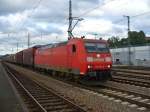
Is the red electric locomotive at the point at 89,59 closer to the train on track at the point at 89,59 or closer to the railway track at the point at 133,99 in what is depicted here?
the train on track at the point at 89,59

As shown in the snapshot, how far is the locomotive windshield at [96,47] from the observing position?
2084 centimetres

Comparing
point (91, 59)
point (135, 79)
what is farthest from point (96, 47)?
point (135, 79)

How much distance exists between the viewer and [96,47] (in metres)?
21.1

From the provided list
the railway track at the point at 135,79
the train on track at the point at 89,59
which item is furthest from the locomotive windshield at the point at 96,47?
the railway track at the point at 135,79

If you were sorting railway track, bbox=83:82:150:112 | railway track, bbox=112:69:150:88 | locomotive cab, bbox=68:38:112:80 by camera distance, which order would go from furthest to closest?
railway track, bbox=112:69:150:88, locomotive cab, bbox=68:38:112:80, railway track, bbox=83:82:150:112

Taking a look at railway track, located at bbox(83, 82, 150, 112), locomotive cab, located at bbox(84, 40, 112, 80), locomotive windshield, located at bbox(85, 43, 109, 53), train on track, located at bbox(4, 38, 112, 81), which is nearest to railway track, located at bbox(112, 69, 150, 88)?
locomotive cab, located at bbox(84, 40, 112, 80)

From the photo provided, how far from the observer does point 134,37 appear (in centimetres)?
13500

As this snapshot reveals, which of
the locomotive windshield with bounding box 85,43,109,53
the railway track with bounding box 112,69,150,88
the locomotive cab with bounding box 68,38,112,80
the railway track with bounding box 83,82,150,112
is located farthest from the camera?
the railway track with bounding box 112,69,150,88

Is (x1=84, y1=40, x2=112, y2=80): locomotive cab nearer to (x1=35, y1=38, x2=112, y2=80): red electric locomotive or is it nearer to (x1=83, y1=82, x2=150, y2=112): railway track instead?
(x1=35, y1=38, x2=112, y2=80): red electric locomotive

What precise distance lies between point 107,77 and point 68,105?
8477 millimetres

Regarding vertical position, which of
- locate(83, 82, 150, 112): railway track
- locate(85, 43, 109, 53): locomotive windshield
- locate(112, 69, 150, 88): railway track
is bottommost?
locate(83, 82, 150, 112): railway track

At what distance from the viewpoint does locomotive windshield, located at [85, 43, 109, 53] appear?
68.4 feet

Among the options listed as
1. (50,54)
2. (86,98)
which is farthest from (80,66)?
(50,54)

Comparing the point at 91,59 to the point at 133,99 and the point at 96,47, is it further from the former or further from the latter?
the point at 133,99
